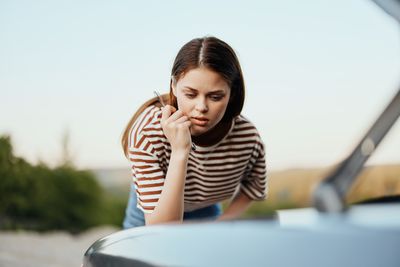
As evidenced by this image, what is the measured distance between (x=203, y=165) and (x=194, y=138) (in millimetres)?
126

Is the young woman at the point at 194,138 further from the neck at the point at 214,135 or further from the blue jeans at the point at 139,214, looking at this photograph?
the blue jeans at the point at 139,214

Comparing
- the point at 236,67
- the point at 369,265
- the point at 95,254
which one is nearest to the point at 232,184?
the point at 236,67

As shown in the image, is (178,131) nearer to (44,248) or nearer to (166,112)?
(166,112)

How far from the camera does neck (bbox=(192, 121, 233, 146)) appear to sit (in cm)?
154

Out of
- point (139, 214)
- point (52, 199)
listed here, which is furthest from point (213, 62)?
point (52, 199)

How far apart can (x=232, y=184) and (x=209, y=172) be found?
131 mm

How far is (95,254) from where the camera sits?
921mm

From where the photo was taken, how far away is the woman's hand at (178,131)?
1325mm

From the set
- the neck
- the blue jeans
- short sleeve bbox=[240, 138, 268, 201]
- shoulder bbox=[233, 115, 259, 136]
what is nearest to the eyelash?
the neck

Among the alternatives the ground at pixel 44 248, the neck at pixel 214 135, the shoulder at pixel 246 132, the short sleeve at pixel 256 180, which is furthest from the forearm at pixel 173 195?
the ground at pixel 44 248

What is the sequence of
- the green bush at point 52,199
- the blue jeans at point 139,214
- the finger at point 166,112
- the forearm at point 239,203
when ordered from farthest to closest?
the green bush at point 52,199
the blue jeans at point 139,214
the forearm at point 239,203
the finger at point 166,112

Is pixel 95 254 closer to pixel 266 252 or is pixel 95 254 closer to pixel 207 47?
pixel 266 252

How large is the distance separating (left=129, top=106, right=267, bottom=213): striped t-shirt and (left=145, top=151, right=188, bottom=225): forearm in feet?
0.32

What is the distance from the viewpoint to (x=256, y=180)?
1.81 meters
